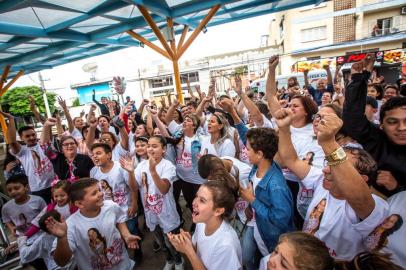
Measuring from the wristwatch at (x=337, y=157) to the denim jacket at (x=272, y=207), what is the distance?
59cm

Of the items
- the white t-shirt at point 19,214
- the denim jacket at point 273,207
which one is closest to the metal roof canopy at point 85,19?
the white t-shirt at point 19,214

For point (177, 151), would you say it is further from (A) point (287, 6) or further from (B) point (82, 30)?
(A) point (287, 6)

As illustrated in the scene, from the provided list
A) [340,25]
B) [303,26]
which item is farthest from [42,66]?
[340,25]

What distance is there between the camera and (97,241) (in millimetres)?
2129

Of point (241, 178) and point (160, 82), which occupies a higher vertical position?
point (160, 82)

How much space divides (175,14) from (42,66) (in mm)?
8726

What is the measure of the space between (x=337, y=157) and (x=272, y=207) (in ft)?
2.28

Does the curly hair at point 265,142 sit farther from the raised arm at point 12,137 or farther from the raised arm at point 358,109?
the raised arm at point 12,137

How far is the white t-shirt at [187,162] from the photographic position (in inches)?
136

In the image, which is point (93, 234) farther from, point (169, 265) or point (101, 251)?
point (169, 265)

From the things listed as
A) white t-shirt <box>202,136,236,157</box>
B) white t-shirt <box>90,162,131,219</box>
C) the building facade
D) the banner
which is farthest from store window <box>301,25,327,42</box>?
white t-shirt <box>90,162,131,219</box>

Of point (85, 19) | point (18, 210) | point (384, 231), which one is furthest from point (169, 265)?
point (85, 19)

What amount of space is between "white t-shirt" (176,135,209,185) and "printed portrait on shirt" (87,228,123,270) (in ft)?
4.91

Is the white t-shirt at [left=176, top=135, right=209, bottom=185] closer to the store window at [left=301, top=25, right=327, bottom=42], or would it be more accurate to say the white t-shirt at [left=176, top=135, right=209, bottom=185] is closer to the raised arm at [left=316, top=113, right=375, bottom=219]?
the raised arm at [left=316, top=113, right=375, bottom=219]
